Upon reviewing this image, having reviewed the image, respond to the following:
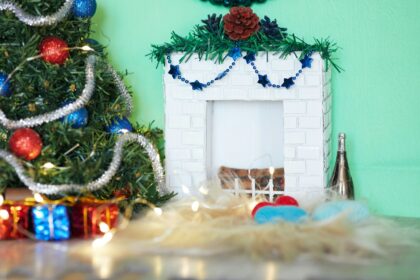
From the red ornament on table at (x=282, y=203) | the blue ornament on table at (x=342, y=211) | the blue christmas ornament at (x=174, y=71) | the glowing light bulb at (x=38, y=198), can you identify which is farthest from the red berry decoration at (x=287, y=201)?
the glowing light bulb at (x=38, y=198)

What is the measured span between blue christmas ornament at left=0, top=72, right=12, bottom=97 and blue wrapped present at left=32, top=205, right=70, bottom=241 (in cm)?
35

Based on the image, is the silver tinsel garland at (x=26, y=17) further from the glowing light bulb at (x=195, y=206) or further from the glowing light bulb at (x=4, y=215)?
the glowing light bulb at (x=195, y=206)

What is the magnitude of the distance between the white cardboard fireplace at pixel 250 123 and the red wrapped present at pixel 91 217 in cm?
40

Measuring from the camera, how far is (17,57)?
6.64 ft

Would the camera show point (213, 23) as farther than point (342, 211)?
Yes

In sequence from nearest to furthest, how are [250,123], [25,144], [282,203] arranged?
[25,144] < [282,203] < [250,123]

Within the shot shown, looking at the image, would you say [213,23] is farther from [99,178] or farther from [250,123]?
[99,178]

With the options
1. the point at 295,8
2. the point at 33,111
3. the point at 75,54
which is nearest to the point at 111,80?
the point at 75,54

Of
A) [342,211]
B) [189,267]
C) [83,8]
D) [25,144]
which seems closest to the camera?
[189,267]

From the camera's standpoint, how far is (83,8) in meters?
2.15

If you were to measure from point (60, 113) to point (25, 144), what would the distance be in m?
0.14

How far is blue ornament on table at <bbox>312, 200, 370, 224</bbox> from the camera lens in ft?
6.07

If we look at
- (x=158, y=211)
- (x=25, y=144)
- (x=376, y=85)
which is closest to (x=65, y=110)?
(x=25, y=144)

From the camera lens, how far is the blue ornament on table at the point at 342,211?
1.85 metres
